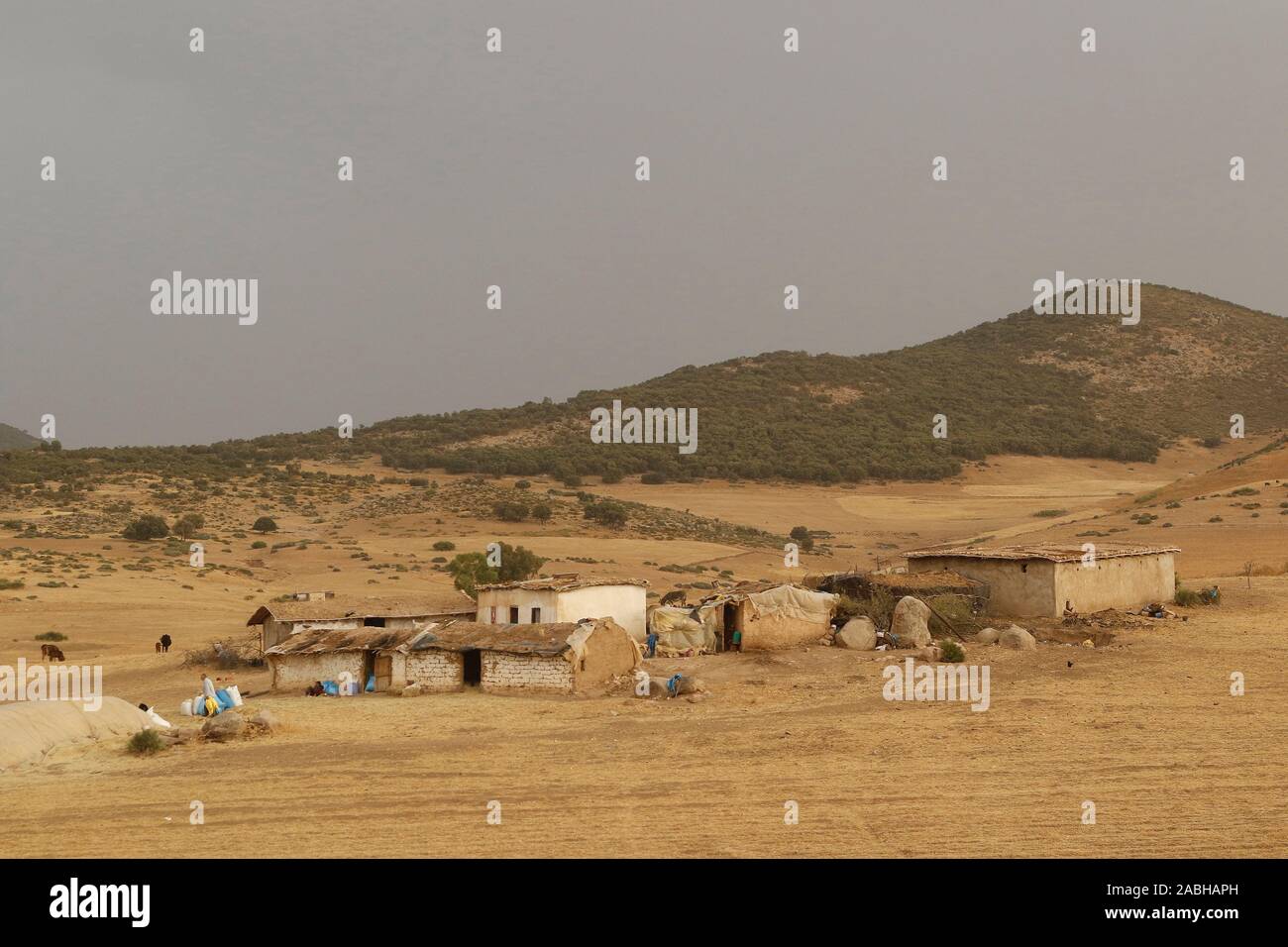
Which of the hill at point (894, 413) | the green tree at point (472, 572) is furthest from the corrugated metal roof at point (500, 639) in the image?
the hill at point (894, 413)

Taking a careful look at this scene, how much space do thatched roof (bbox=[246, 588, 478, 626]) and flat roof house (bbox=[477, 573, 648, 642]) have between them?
1512mm

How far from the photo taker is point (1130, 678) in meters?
22.2

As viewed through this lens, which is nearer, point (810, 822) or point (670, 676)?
point (810, 822)

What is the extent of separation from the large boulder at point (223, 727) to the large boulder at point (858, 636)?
1356 centimetres

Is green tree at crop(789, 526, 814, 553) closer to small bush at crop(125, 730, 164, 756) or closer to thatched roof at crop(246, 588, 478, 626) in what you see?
thatched roof at crop(246, 588, 478, 626)

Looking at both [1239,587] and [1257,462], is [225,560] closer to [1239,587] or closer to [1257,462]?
[1239,587]

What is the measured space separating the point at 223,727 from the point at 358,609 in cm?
1033

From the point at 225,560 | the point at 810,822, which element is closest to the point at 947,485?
the point at 225,560

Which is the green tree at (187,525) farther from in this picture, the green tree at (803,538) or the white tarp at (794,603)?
the white tarp at (794,603)

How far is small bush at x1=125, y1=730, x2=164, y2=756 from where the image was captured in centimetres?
1789

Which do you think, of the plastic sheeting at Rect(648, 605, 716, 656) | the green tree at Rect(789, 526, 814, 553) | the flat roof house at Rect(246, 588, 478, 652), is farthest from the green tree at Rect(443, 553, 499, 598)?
the green tree at Rect(789, 526, 814, 553)

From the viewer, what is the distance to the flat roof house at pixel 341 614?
28.6 meters

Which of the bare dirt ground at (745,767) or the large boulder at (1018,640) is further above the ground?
the large boulder at (1018,640)
